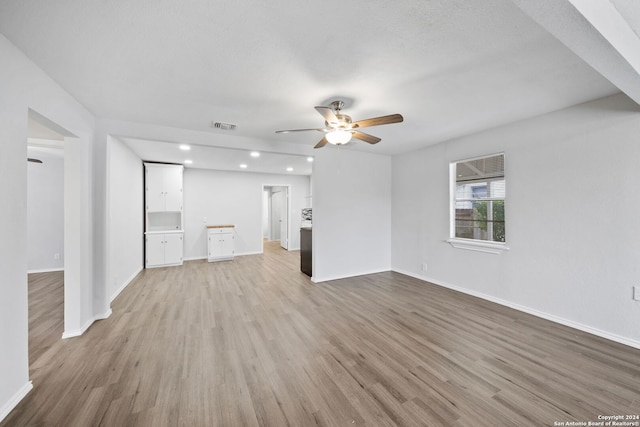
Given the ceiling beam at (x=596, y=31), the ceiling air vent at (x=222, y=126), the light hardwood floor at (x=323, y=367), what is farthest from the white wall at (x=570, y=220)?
the ceiling air vent at (x=222, y=126)

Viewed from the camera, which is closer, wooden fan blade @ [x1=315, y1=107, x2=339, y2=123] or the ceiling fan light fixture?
wooden fan blade @ [x1=315, y1=107, x2=339, y2=123]

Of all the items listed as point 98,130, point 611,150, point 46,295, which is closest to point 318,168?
point 98,130

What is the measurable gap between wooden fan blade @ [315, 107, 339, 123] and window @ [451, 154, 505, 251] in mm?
2699

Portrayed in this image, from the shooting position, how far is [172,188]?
19.2ft

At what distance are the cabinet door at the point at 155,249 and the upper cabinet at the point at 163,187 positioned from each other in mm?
648

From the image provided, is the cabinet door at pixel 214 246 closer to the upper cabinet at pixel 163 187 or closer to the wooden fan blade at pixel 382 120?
the upper cabinet at pixel 163 187

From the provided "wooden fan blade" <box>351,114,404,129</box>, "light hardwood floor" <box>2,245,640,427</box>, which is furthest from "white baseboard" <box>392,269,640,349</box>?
"wooden fan blade" <box>351,114,404,129</box>

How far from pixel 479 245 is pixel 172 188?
6421mm

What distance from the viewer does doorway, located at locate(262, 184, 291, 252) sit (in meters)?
8.31

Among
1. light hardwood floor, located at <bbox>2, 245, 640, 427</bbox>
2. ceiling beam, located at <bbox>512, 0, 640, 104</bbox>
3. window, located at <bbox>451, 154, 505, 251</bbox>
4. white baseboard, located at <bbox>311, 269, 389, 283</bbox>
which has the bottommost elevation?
light hardwood floor, located at <bbox>2, 245, 640, 427</bbox>

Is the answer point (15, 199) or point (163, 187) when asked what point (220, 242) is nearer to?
point (163, 187)

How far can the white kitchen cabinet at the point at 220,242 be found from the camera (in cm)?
633

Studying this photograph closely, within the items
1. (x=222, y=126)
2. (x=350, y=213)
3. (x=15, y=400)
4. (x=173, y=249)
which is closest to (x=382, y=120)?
(x=222, y=126)

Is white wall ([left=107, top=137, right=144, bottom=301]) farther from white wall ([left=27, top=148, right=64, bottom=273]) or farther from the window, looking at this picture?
the window
